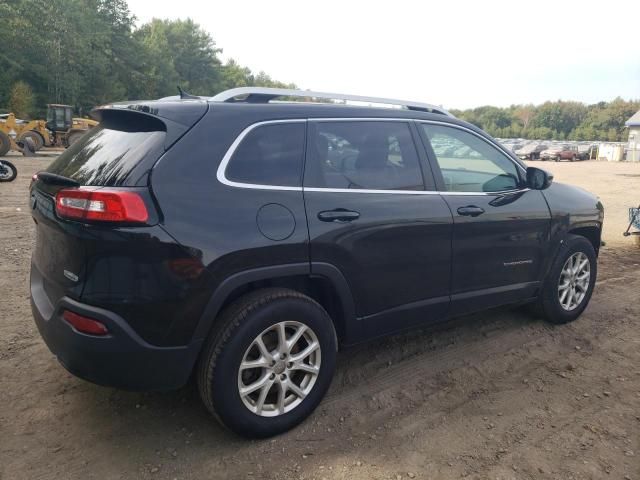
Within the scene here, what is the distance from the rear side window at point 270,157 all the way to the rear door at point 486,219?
1.06 m

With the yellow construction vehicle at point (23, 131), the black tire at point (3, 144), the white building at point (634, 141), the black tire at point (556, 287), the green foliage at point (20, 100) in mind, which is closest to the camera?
the black tire at point (556, 287)

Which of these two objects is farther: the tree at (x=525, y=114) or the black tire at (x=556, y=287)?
the tree at (x=525, y=114)

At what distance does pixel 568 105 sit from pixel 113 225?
397 ft

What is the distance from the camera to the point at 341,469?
2.67 meters

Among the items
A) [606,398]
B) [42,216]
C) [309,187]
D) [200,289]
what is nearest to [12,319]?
[42,216]

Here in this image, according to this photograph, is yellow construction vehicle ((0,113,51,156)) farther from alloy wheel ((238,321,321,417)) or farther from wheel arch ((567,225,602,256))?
alloy wheel ((238,321,321,417))

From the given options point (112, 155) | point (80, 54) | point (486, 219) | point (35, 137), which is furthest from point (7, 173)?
point (80, 54)

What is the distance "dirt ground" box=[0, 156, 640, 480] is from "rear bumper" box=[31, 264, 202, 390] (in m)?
0.45

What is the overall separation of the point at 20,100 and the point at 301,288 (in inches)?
1758

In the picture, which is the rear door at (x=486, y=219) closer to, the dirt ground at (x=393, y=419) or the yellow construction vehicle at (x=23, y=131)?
the dirt ground at (x=393, y=419)

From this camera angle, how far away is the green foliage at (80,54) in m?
43.0

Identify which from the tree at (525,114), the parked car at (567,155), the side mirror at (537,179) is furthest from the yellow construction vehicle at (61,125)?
the tree at (525,114)

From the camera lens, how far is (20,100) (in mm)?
40188

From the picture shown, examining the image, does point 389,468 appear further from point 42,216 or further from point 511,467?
point 42,216
